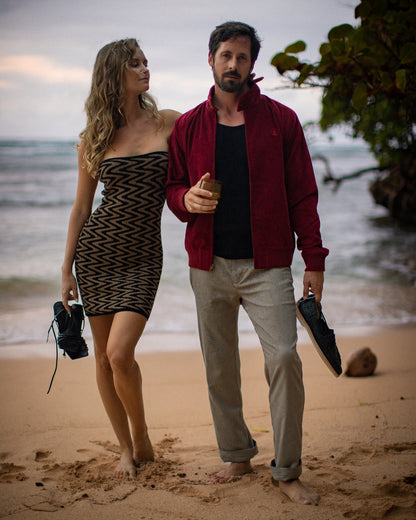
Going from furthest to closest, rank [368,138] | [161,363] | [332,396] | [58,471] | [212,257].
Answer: [368,138] < [161,363] < [332,396] < [58,471] < [212,257]

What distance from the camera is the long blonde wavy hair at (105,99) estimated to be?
3055 millimetres

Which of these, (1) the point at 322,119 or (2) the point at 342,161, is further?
(2) the point at 342,161

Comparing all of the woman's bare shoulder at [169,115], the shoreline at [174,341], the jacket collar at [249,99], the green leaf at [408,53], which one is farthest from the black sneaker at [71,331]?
the shoreline at [174,341]

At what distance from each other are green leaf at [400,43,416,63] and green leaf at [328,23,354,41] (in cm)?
30

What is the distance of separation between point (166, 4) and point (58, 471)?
10.0 m

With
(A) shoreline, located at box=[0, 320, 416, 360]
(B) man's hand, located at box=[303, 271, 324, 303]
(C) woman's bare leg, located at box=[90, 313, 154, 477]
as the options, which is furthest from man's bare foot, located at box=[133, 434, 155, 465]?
(A) shoreline, located at box=[0, 320, 416, 360]

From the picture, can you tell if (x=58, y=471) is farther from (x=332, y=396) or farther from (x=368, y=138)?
(x=368, y=138)

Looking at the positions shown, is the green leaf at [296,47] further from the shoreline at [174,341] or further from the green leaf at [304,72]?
the shoreline at [174,341]

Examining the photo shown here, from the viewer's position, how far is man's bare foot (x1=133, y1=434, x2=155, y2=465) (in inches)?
123

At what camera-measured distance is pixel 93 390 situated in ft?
14.5

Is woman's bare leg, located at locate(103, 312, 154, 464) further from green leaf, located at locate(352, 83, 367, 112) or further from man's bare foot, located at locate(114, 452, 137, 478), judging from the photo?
green leaf, located at locate(352, 83, 367, 112)

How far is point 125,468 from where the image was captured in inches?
119

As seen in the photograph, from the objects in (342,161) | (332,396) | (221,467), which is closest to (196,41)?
(332,396)

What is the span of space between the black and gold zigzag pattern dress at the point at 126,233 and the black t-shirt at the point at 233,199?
0.40 metres
